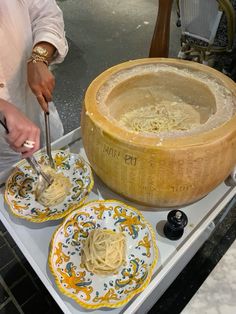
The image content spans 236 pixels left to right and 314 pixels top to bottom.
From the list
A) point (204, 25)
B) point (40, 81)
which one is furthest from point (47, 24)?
point (204, 25)

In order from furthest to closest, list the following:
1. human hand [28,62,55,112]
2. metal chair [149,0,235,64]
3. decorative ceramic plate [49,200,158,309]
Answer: metal chair [149,0,235,64] < human hand [28,62,55,112] < decorative ceramic plate [49,200,158,309]

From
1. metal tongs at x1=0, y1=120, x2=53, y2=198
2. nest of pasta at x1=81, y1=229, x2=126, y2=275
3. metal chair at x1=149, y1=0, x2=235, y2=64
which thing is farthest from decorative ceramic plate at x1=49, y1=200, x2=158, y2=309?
metal chair at x1=149, y1=0, x2=235, y2=64

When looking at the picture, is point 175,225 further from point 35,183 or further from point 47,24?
point 47,24

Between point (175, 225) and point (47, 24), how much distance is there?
30.4 inches

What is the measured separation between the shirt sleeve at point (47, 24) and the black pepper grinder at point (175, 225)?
68 cm

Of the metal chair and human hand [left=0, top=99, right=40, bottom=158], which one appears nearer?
human hand [left=0, top=99, right=40, bottom=158]

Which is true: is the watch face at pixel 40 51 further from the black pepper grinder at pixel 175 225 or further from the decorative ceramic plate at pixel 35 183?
the black pepper grinder at pixel 175 225

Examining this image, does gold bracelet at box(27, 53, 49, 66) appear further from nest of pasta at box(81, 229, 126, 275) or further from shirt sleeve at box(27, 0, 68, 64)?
nest of pasta at box(81, 229, 126, 275)

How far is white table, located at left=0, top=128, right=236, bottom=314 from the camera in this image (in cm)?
67

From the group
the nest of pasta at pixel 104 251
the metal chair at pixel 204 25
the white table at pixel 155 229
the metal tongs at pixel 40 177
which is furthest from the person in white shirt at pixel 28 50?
the metal chair at pixel 204 25

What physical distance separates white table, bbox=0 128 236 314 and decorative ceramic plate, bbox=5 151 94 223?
0.04m

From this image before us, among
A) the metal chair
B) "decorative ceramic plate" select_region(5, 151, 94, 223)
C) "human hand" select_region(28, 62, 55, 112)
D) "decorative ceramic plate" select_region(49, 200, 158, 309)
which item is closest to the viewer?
"decorative ceramic plate" select_region(49, 200, 158, 309)

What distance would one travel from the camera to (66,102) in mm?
2340

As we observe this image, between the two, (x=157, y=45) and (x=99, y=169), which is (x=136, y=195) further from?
(x=157, y=45)
